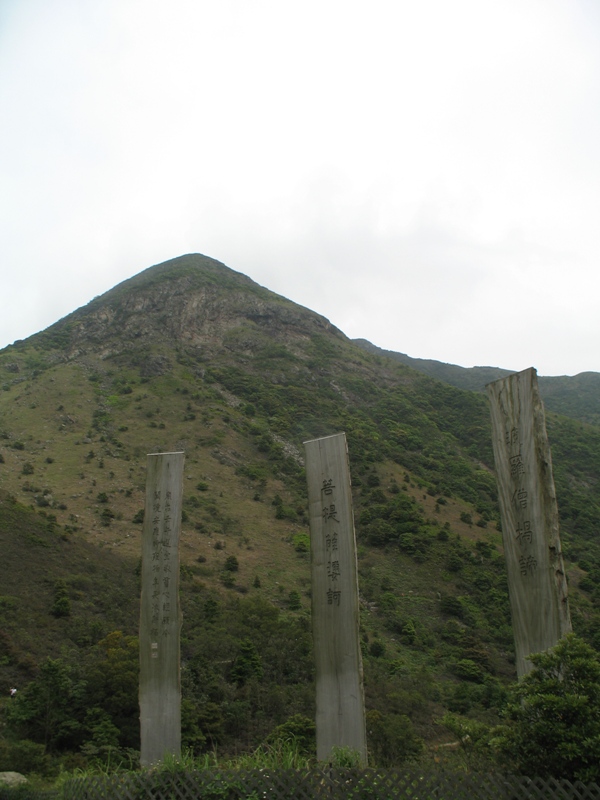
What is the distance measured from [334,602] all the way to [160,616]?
2.41 m

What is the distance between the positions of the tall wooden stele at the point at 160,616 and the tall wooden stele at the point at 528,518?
4.18m

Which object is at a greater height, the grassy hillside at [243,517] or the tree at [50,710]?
the grassy hillside at [243,517]

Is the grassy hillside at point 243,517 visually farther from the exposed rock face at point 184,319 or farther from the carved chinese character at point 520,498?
the carved chinese character at point 520,498

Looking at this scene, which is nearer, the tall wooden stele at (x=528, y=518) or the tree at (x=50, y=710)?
the tall wooden stele at (x=528, y=518)

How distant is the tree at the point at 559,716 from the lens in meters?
4.52

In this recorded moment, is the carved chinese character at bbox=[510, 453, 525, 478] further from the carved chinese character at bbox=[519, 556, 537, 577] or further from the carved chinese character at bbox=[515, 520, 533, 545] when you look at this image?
the carved chinese character at bbox=[519, 556, 537, 577]

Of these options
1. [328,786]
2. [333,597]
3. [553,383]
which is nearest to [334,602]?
[333,597]

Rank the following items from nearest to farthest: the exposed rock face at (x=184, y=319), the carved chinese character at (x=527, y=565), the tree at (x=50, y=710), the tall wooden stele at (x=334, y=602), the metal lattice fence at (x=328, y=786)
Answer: the metal lattice fence at (x=328, y=786)
the carved chinese character at (x=527, y=565)
the tall wooden stele at (x=334, y=602)
the tree at (x=50, y=710)
the exposed rock face at (x=184, y=319)

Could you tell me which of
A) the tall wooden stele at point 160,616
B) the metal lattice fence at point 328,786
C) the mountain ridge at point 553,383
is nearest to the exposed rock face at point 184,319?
the mountain ridge at point 553,383

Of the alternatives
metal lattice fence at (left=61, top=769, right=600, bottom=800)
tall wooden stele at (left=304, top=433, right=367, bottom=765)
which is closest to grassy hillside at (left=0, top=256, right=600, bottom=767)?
tall wooden stele at (left=304, top=433, right=367, bottom=765)

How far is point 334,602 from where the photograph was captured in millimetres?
6883

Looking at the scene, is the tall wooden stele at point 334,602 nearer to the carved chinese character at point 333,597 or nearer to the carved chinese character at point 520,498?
the carved chinese character at point 333,597

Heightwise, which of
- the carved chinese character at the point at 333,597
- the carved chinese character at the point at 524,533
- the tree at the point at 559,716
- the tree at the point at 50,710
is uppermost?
the carved chinese character at the point at 524,533

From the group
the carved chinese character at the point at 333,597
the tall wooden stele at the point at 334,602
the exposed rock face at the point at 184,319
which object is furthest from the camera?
the exposed rock face at the point at 184,319
